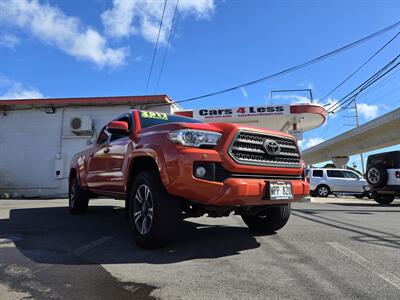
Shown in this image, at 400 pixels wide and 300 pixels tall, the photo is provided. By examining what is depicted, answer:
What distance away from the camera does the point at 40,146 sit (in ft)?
66.2

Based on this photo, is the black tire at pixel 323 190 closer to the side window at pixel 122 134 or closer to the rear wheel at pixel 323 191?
the rear wheel at pixel 323 191

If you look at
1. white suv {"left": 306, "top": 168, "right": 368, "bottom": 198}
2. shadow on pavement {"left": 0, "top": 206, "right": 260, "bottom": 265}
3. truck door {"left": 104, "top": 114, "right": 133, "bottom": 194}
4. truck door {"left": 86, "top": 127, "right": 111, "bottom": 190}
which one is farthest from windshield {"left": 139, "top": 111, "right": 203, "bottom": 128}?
white suv {"left": 306, "top": 168, "right": 368, "bottom": 198}

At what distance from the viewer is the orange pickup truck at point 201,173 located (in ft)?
15.8

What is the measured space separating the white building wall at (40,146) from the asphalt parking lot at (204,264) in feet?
42.9

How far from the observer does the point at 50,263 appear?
4.68 meters

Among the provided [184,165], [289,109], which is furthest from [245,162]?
[289,109]

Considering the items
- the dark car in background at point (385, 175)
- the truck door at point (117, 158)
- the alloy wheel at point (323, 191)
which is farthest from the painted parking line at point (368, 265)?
the alloy wheel at point (323, 191)

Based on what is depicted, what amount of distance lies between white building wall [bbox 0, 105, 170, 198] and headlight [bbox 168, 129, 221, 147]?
48.7ft

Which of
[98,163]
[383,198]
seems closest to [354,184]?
[383,198]

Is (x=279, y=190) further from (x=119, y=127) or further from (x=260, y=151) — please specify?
(x=119, y=127)

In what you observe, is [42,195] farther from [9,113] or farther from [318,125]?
[318,125]

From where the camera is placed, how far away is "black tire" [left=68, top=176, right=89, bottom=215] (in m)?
9.11

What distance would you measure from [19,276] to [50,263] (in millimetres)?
516

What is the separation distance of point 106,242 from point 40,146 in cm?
1566
